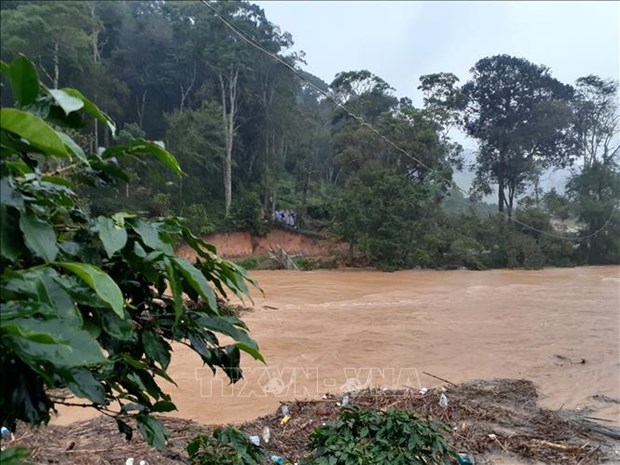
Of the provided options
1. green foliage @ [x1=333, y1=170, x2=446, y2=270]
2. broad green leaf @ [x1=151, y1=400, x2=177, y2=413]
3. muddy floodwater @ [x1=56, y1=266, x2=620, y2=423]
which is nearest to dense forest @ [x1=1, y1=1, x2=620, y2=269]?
green foliage @ [x1=333, y1=170, x2=446, y2=270]

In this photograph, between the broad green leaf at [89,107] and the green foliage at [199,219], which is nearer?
the broad green leaf at [89,107]

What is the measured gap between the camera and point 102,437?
128 inches

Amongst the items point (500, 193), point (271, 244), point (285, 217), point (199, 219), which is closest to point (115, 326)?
point (199, 219)

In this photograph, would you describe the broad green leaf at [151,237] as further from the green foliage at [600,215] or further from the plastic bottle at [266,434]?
the green foliage at [600,215]

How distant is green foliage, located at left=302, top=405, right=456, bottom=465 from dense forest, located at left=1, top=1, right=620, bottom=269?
17445 millimetres

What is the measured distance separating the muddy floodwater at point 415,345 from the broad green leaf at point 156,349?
373 millimetres

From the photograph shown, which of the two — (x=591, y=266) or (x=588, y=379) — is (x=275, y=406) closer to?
(x=588, y=379)

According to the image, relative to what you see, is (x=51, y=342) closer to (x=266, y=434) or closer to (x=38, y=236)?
(x=38, y=236)

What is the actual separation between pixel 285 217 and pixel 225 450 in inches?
940

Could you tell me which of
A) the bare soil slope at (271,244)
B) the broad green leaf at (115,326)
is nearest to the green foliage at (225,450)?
the broad green leaf at (115,326)

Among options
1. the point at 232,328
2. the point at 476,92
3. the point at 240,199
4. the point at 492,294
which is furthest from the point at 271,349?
the point at 476,92

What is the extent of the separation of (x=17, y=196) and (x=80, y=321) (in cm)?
19

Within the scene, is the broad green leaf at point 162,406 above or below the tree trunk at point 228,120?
below

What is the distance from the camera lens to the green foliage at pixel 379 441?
2408 millimetres
